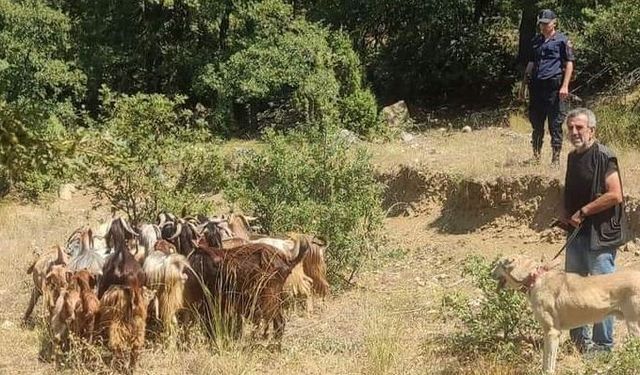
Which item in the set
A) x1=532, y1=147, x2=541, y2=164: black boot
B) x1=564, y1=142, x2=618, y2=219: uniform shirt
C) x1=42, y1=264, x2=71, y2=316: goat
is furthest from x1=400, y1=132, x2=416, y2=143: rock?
x1=564, y1=142, x2=618, y2=219: uniform shirt

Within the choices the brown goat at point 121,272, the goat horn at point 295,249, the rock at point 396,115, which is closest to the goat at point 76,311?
the brown goat at point 121,272

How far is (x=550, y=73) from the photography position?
29.8 ft

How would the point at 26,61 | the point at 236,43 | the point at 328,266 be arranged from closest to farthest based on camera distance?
the point at 328,266
the point at 26,61
the point at 236,43

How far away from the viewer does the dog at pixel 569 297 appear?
16.3 ft

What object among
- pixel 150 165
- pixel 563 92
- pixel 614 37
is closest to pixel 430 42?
pixel 614 37

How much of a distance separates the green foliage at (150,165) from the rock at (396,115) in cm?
753

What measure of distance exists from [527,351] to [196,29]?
51.2 ft

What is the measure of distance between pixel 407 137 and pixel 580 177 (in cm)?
1021

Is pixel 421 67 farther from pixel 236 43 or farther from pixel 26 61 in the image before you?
pixel 26 61

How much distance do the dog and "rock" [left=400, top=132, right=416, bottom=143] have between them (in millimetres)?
9823

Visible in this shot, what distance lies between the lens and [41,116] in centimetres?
542

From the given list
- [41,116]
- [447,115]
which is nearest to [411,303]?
[41,116]

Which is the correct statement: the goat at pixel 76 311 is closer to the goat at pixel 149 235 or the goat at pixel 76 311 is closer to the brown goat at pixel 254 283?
the brown goat at pixel 254 283

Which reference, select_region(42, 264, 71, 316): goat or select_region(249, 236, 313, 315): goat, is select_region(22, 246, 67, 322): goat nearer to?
select_region(42, 264, 71, 316): goat
